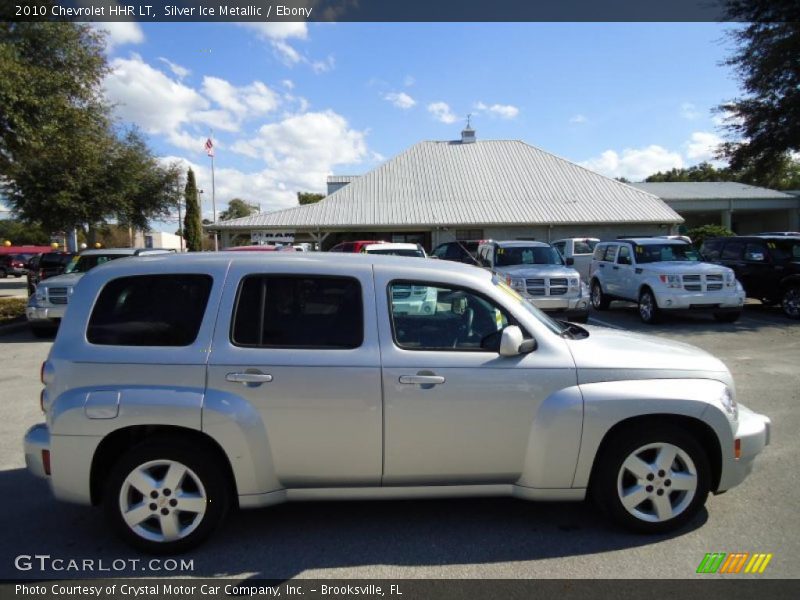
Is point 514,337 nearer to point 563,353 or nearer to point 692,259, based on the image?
point 563,353

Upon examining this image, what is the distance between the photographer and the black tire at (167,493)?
3375mm

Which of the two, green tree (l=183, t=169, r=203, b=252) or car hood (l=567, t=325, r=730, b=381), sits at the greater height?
green tree (l=183, t=169, r=203, b=252)

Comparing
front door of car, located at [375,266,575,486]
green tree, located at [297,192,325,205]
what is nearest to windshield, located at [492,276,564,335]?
front door of car, located at [375,266,575,486]

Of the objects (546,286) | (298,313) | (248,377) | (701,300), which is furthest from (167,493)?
(701,300)

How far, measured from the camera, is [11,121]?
37.1 feet

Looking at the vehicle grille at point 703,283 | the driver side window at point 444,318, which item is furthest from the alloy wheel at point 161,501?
the vehicle grille at point 703,283

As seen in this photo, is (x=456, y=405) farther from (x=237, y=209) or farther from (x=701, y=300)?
(x=237, y=209)

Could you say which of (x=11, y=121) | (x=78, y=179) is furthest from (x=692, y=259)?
(x=78, y=179)

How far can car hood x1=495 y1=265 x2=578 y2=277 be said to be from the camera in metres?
12.3

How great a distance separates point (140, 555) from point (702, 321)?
12.9 metres

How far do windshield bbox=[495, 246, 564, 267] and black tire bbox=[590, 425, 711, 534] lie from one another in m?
Result: 10.1

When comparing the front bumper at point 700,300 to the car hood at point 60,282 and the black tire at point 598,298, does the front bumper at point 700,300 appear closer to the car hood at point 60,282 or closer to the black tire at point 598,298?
the black tire at point 598,298

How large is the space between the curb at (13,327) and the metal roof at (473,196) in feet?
48.5

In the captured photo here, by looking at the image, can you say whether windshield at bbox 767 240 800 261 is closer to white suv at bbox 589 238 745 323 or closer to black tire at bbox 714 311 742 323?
white suv at bbox 589 238 745 323
